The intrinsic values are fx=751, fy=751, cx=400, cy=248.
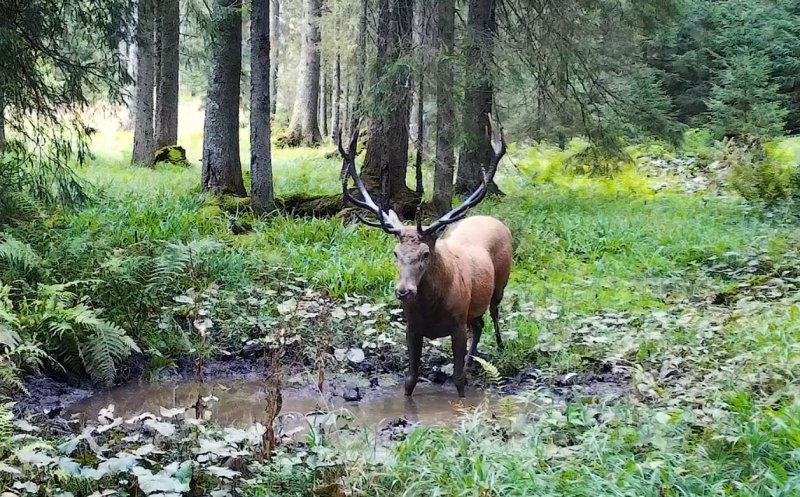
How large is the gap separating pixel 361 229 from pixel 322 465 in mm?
6742

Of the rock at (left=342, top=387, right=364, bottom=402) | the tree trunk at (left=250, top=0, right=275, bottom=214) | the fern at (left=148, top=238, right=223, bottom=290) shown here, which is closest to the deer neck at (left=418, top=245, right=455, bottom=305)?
the rock at (left=342, top=387, right=364, bottom=402)

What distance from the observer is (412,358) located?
636 centimetres

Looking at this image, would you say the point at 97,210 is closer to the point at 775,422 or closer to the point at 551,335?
the point at 551,335

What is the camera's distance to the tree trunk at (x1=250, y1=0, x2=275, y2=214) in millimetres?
10359

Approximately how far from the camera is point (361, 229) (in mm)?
10406

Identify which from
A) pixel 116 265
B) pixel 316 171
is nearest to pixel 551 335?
pixel 116 265

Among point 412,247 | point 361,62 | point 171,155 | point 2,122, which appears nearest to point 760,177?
point 361,62

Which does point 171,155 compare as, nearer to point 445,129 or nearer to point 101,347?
point 445,129

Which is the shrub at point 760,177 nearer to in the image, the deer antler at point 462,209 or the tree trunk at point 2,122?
the deer antler at point 462,209

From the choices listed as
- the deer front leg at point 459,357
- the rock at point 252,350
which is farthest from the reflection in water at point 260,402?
the rock at point 252,350

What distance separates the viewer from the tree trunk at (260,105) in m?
10.4

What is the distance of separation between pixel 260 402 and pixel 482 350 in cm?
230

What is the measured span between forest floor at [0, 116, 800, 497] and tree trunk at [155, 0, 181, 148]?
3511 millimetres

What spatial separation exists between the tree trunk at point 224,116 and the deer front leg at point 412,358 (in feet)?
20.8
